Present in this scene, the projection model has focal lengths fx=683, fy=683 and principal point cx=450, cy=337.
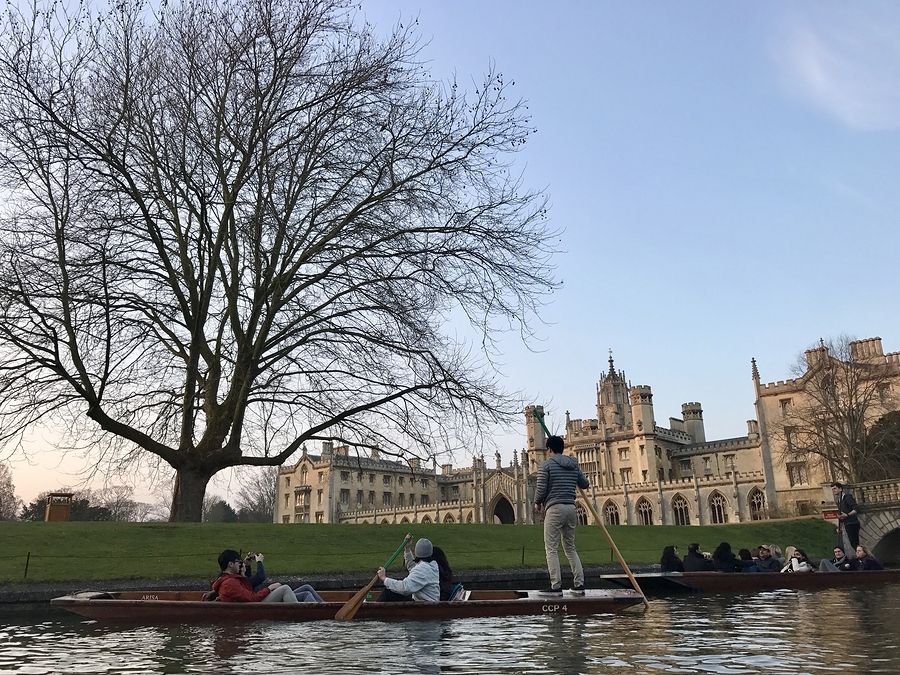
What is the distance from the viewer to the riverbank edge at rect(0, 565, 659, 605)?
12.4 meters

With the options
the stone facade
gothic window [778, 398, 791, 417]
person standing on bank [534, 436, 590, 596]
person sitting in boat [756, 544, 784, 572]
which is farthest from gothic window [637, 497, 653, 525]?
person standing on bank [534, 436, 590, 596]

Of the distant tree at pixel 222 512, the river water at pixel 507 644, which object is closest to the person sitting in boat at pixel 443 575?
the river water at pixel 507 644

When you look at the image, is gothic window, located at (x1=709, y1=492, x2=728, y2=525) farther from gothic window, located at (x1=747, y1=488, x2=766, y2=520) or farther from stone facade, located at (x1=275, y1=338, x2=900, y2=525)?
gothic window, located at (x1=747, y1=488, x2=766, y2=520)

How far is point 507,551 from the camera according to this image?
22.3 m

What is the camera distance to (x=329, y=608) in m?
9.39

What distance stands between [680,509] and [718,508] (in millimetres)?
4066

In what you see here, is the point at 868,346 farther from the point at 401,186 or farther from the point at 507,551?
the point at 401,186

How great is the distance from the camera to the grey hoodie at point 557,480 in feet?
35.9

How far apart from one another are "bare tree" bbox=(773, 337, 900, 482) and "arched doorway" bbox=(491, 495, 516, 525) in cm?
3823

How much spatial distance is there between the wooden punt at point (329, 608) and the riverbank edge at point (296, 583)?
336cm

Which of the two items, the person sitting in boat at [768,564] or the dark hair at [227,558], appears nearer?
the dark hair at [227,558]

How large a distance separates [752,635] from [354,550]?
14687 millimetres

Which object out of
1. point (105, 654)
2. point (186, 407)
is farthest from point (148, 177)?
point (105, 654)

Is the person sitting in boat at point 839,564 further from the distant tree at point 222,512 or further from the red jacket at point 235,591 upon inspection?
the distant tree at point 222,512
